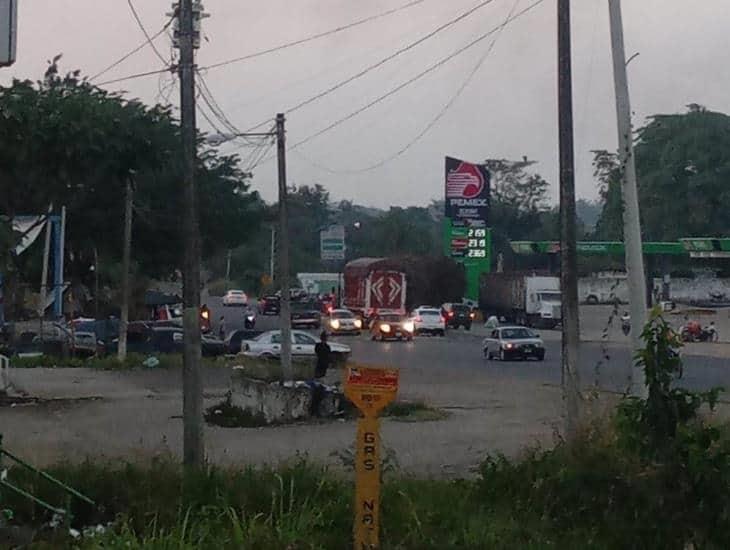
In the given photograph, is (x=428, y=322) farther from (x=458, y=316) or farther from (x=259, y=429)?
(x=259, y=429)

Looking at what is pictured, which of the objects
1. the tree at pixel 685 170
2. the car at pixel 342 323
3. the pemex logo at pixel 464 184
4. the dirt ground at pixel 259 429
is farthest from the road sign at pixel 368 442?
the pemex logo at pixel 464 184

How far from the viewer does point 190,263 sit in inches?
579

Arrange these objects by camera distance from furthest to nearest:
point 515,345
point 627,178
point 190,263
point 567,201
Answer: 1. point 515,345
2. point 627,178
3. point 567,201
4. point 190,263

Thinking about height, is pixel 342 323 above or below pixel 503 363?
above

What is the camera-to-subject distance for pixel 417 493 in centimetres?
1093

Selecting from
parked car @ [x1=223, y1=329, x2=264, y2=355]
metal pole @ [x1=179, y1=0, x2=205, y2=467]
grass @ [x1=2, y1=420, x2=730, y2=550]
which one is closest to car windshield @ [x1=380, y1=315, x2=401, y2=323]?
parked car @ [x1=223, y1=329, x2=264, y2=355]

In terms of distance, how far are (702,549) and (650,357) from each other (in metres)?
1.46

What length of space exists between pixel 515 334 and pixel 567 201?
34.3m

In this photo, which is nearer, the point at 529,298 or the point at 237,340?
the point at 237,340

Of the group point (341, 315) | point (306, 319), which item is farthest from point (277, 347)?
point (306, 319)

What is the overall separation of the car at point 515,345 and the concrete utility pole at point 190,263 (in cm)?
3665

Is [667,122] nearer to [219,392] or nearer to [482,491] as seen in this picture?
[219,392]

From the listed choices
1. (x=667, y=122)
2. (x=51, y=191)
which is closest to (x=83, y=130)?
(x=51, y=191)

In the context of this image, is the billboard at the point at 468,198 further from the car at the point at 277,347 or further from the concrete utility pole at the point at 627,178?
the concrete utility pole at the point at 627,178
